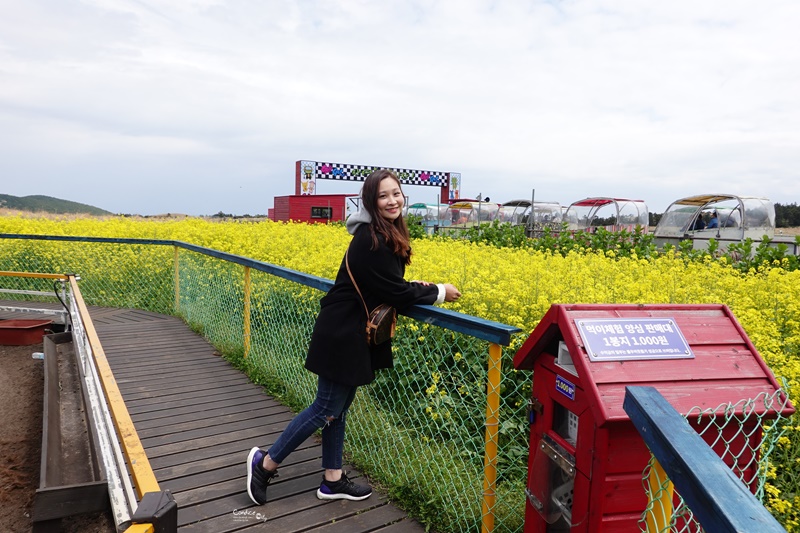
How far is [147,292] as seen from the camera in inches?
333

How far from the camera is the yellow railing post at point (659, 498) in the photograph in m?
1.37

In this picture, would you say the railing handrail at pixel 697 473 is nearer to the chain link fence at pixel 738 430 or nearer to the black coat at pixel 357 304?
the chain link fence at pixel 738 430

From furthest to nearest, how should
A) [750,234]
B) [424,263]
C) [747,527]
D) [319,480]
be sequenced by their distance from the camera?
[750,234] → [424,263] → [319,480] → [747,527]

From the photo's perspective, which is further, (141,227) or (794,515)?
(141,227)

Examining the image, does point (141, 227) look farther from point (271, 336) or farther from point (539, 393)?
point (539, 393)

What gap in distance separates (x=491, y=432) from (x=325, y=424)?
0.88m

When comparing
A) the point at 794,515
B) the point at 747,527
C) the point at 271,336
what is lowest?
the point at 794,515

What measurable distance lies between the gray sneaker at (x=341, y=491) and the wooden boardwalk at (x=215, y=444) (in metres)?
0.03

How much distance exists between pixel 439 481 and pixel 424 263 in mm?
3160

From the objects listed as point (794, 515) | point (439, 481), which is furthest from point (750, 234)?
point (439, 481)

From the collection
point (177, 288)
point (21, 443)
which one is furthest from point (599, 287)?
point (177, 288)

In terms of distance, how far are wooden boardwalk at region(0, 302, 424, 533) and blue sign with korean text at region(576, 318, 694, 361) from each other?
1.49 metres

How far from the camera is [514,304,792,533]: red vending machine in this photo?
1625mm

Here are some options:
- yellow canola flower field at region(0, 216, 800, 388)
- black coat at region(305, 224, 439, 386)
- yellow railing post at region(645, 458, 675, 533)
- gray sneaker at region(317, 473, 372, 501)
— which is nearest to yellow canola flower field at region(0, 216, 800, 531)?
yellow canola flower field at region(0, 216, 800, 388)
